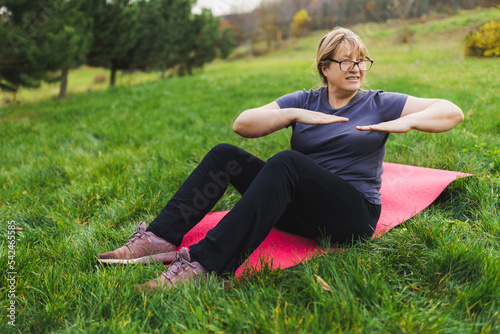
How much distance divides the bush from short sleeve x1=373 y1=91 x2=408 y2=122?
6.80m

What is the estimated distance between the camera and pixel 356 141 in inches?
75.0

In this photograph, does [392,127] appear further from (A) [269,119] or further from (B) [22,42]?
(B) [22,42]

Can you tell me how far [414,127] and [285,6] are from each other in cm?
4238

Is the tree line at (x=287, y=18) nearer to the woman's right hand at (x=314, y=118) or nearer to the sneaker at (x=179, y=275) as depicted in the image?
the woman's right hand at (x=314, y=118)

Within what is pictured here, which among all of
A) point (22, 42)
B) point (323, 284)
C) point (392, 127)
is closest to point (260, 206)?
point (323, 284)

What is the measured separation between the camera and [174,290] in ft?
5.03

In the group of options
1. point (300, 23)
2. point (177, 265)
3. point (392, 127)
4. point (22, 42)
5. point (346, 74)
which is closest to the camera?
point (177, 265)

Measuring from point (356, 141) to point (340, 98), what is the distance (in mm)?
381

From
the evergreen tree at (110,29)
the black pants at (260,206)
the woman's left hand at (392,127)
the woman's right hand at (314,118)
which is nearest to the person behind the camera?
the black pants at (260,206)

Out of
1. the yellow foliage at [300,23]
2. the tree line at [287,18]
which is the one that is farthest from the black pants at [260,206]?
the yellow foliage at [300,23]

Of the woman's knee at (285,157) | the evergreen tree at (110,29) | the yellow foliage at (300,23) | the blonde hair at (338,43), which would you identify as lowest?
the woman's knee at (285,157)

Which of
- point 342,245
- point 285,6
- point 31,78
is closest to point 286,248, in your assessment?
point 342,245

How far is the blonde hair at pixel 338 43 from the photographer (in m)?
2.06

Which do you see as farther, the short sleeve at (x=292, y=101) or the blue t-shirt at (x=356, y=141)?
the short sleeve at (x=292, y=101)
